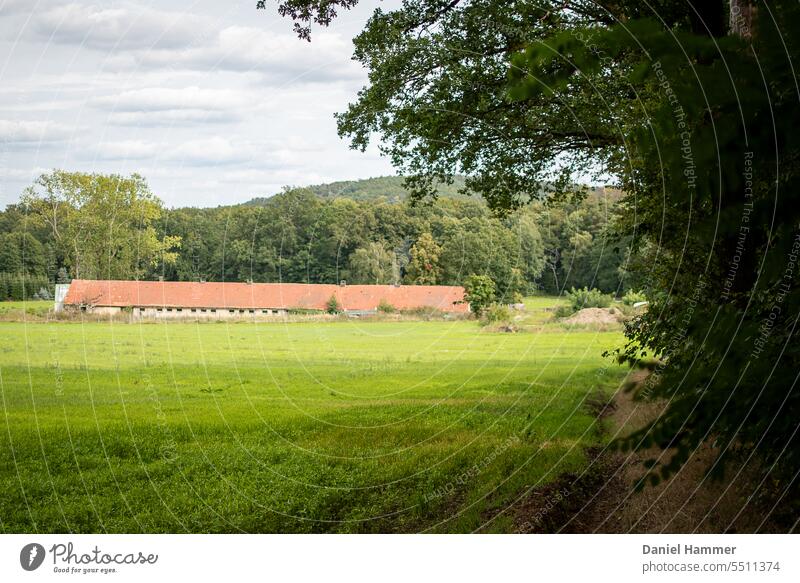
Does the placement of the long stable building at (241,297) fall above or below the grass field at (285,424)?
above

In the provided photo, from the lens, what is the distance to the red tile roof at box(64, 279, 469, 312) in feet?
24.5

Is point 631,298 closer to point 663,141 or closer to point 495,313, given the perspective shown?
point 495,313

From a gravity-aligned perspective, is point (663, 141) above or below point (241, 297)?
above

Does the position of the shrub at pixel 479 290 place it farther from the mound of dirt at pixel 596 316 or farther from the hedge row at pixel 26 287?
the hedge row at pixel 26 287

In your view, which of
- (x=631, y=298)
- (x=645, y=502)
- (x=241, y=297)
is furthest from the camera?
(x=631, y=298)

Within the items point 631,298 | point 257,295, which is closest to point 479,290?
point 631,298

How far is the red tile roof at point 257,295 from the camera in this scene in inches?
295

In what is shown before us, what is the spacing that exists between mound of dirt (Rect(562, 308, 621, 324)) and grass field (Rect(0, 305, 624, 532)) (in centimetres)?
73

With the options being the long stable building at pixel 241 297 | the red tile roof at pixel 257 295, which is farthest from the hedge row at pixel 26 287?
the red tile roof at pixel 257 295

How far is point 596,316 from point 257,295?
4917 millimetres

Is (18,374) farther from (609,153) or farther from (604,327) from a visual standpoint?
(604,327)

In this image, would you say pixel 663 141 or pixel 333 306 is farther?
pixel 333 306

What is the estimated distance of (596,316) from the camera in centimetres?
1120
